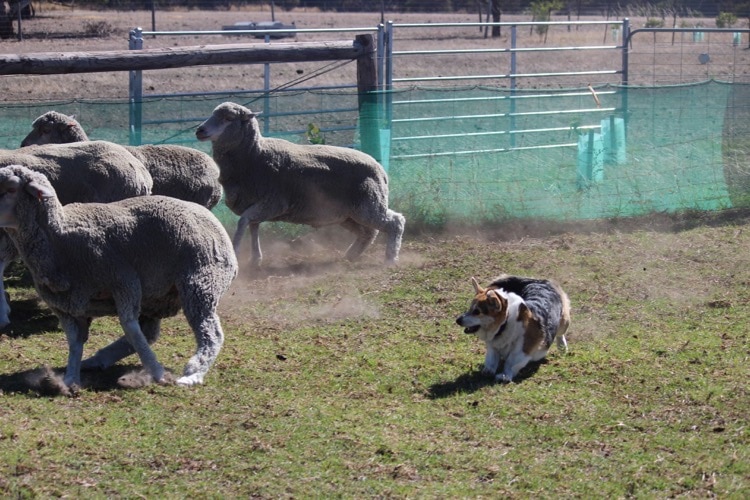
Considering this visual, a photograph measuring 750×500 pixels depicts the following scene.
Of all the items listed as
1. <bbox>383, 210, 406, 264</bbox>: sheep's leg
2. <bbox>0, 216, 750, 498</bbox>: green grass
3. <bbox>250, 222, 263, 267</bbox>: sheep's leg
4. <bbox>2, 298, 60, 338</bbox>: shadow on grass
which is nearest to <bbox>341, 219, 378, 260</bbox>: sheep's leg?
<bbox>383, 210, 406, 264</bbox>: sheep's leg

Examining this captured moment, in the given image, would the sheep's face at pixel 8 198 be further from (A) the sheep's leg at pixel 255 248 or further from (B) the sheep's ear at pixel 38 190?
(A) the sheep's leg at pixel 255 248

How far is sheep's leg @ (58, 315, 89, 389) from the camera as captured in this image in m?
6.83

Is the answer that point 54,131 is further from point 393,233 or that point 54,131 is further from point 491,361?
point 491,361

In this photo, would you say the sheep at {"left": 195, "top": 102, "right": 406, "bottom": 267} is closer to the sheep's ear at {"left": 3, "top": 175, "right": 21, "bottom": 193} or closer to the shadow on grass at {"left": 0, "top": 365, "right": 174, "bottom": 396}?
the shadow on grass at {"left": 0, "top": 365, "right": 174, "bottom": 396}

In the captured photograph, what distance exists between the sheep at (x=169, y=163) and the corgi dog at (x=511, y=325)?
11.4 ft

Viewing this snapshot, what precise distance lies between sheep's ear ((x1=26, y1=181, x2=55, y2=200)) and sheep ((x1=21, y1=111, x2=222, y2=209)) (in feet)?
8.93

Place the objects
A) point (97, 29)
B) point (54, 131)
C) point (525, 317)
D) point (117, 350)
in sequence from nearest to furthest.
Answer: point (525, 317) → point (117, 350) → point (54, 131) → point (97, 29)

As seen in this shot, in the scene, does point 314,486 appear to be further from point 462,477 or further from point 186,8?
point 186,8

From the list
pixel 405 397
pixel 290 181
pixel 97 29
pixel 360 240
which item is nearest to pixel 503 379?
pixel 405 397

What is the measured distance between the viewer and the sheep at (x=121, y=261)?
22.0 feet

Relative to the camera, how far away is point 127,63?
11328 mm

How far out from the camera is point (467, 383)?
276 inches

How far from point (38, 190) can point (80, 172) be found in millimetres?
1981

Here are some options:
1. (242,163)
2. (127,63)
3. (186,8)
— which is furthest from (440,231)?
(186,8)
